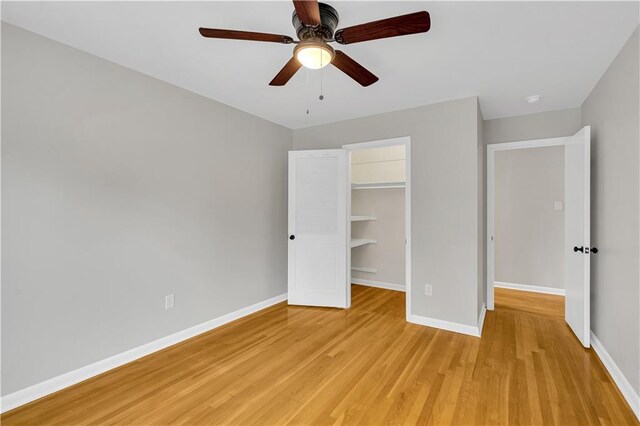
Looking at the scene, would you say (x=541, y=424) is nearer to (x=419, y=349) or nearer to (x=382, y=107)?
(x=419, y=349)

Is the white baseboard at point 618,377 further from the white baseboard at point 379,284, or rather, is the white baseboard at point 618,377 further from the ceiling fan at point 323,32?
the ceiling fan at point 323,32

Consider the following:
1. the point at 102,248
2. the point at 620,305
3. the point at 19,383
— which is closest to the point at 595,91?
the point at 620,305

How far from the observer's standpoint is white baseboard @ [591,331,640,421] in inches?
74.7

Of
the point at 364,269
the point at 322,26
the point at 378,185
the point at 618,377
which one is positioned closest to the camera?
the point at 322,26

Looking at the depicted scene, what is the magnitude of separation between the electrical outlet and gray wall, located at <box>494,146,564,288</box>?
4.79 meters

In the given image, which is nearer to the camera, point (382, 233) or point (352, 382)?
point (352, 382)

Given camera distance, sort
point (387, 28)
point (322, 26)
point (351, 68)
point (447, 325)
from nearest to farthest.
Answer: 1. point (387, 28)
2. point (322, 26)
3. point (351, 68)
4. point (447, 325)

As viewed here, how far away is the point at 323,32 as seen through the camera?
1771 millimetres

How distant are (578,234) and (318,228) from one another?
2.72m

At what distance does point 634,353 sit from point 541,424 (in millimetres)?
836

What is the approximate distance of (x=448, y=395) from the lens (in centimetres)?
207

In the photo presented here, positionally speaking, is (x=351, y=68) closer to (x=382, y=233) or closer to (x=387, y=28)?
(x=387, y=28)

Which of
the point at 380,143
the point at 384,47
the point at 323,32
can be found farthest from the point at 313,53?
the point at 380,143

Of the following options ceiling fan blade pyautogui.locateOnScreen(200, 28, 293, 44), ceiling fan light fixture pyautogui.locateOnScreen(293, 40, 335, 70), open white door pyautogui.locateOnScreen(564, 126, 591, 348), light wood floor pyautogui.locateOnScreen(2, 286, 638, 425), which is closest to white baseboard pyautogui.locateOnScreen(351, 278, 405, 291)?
light wood floor pyautogui.locateOnScreen(2, 286, 638, 425)
